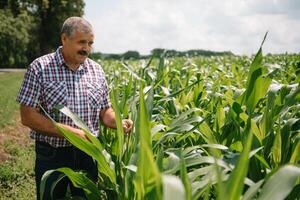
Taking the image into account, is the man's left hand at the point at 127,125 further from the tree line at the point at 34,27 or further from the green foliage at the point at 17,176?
the tree line at the point at 34,27

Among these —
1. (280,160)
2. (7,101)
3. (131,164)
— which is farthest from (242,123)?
(7,101)

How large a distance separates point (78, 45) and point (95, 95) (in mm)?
390

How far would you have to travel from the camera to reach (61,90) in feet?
9.33

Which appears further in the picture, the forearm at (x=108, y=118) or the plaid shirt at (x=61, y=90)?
the forearm at (x=108, y=118)

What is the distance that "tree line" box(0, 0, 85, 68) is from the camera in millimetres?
41094

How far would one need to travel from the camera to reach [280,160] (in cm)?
206

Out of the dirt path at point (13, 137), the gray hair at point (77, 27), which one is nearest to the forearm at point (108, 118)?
the gray hair at point (77, 27)

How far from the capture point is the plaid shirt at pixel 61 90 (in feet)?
9.09

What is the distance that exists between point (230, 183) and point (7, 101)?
1297cm

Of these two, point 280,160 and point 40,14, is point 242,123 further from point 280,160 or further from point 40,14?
point 40,14

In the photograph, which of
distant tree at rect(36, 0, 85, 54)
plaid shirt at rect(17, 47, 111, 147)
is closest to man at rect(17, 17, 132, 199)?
plaid shirt at rect(17, 47, 111, 147)

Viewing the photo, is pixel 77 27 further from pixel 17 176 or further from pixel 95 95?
pixel 17 176

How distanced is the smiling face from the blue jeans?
25.2 inches

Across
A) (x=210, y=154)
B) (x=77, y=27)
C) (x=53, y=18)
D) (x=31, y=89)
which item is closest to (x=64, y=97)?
(x=31, y=89)
